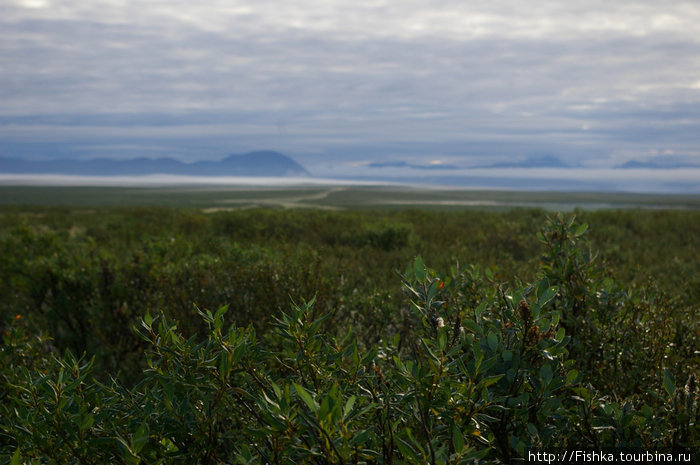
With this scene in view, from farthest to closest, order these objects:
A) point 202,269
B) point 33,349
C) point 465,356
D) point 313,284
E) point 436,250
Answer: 1. point 436,250
2. point 202,269
3. point 313,284
4. point 33,349
5. point 465,356

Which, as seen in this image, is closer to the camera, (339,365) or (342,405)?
(342,405)

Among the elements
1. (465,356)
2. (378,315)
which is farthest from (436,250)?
(465,356)

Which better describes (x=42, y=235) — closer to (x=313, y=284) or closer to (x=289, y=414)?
(x=313, y=284)

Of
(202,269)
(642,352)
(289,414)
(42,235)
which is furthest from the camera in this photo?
(42,235)

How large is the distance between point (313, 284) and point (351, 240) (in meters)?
9.52

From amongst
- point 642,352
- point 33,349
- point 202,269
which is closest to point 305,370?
point 642,352

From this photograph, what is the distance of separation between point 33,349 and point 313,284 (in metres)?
2.54

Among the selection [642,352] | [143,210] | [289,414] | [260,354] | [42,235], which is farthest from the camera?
[143,210]

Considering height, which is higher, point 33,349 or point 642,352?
point 642,352

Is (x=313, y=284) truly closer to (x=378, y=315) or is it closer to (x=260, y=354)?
(x=378, y=315)

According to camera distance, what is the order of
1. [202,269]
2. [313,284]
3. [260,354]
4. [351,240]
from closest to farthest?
1. [260,354]
2. [313,284]
3. [202,269]
4. [351,240]

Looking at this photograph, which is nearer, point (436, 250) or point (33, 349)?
point (33, 349)

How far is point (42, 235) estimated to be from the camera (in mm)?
8906

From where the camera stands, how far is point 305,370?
6.48 ft
